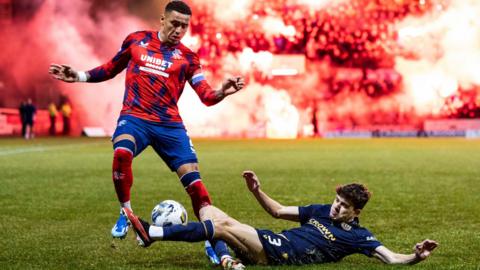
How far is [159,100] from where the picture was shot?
754 centimetres

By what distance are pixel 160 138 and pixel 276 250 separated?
1.73 m

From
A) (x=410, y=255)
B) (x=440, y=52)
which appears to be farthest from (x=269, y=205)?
(x=440, y=52)

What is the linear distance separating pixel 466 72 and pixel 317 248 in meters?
42.8

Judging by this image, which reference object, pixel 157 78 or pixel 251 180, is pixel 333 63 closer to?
pixel 157 78

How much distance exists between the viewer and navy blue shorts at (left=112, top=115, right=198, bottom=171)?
24.3 feet

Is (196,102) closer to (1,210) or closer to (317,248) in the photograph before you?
(1,210)

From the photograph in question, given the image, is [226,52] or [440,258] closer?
[440,258]

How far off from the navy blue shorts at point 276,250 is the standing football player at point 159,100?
0.92m

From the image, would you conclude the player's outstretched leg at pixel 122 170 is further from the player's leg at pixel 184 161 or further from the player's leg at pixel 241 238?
the player's leg at pixel 241 238

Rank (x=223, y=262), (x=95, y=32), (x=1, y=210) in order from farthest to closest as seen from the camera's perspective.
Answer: (x=95, y=32), (x=1, y=210), (x=223, y=262)

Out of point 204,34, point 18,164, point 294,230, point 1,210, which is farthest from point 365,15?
point 294,230

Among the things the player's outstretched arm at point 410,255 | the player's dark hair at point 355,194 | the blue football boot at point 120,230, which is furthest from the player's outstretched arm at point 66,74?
the player's outstretched arm at point 410,255

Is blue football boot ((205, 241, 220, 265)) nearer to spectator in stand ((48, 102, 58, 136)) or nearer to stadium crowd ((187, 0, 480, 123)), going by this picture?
spectator in stand ((48, 102, 58, 136))

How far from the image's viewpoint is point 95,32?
42.8 metres
